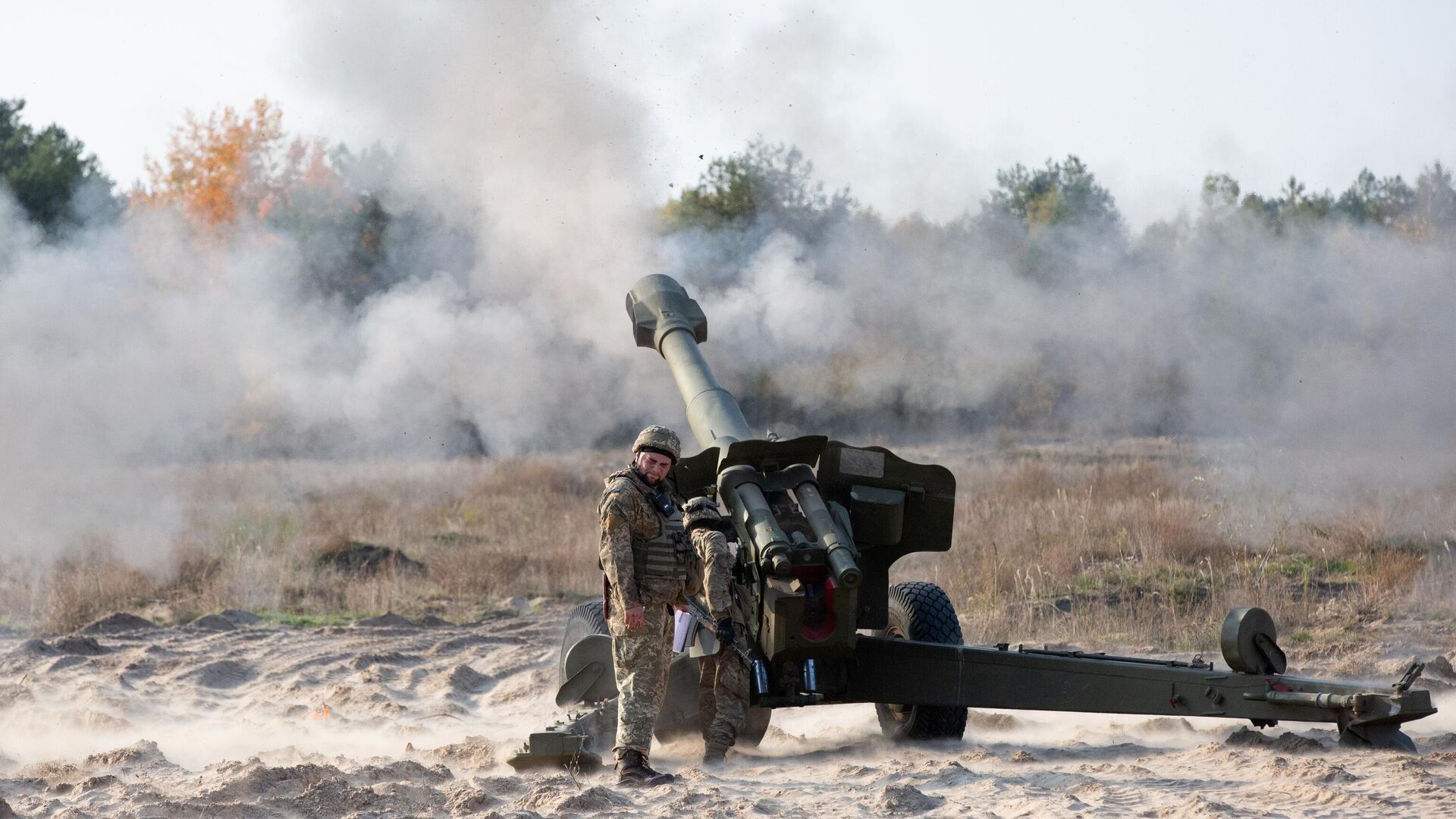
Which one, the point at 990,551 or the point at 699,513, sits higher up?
the point at 699,513

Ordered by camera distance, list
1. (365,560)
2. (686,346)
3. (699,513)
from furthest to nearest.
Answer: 1. (365,560)
2. (686,346)
3. (699,513)

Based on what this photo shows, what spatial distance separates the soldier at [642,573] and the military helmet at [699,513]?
5 centimetres

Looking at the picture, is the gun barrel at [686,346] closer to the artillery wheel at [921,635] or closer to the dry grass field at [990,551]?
the artillery wheel at [921,635]

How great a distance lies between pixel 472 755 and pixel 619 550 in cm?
126

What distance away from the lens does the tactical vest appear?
20.4 ft

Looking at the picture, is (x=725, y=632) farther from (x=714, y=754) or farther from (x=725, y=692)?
(x=714, y=754)

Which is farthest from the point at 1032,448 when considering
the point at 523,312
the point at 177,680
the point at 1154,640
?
the point at 177,680

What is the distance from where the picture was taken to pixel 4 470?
12750mm

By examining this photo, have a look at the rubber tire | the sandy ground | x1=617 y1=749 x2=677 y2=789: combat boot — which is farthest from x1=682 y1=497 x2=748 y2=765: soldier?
the rubber tire

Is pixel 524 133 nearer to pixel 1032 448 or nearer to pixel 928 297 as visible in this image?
pixel 928 297

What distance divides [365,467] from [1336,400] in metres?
9.59

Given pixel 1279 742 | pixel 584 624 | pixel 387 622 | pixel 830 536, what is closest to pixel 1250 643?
pixel 1279 742

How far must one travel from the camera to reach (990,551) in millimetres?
11781

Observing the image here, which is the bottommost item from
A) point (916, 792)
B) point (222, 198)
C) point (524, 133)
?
point (916, 792)
